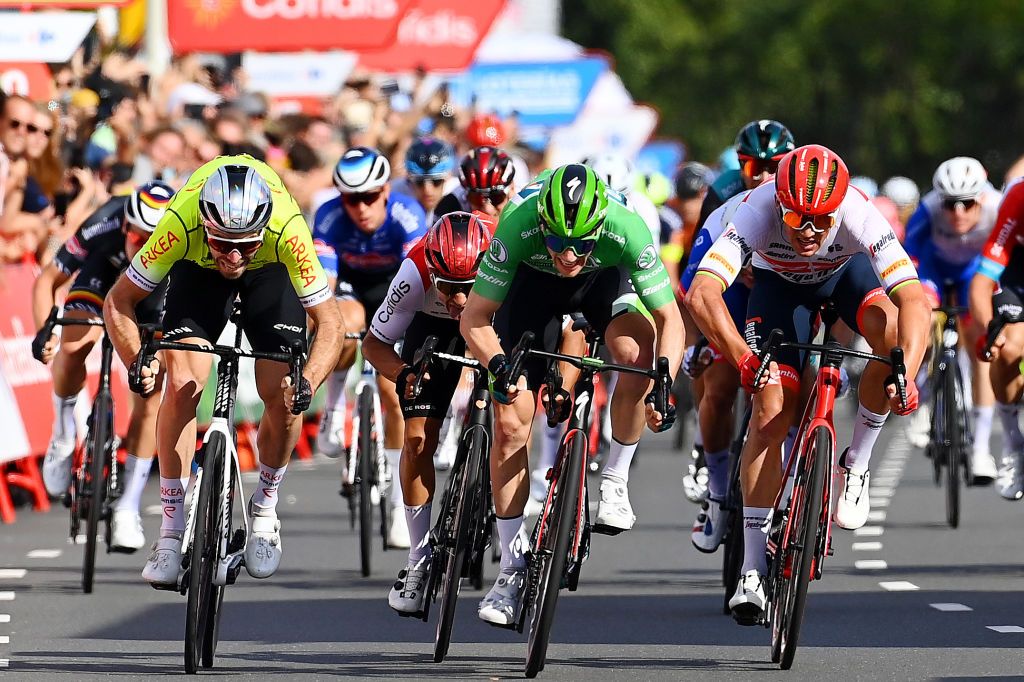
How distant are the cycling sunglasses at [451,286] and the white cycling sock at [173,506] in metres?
1.34

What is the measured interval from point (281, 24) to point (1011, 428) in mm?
10435

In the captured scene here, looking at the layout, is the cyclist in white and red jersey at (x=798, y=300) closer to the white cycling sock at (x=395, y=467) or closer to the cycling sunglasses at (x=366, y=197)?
the white cycling sock at (x=395, y=467)

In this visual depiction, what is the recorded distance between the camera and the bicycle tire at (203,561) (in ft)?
28.0

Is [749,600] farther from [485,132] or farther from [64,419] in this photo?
[485,132]

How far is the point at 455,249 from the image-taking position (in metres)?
9.37

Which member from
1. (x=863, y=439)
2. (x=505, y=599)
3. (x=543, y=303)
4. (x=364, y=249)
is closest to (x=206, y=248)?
(x=543, y=303)

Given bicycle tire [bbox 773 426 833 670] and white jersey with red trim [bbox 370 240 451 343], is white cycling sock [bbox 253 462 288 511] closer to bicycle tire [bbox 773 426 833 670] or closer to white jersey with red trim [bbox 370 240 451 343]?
white jersey with red trim [bbox 370 240 451 343]

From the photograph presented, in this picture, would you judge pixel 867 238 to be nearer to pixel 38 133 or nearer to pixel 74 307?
pixel 74 307

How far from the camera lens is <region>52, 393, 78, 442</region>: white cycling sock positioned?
40.7 ft

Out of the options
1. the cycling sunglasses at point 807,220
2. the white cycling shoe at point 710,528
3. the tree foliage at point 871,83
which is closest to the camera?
the cycling sunglasses at point 807,220

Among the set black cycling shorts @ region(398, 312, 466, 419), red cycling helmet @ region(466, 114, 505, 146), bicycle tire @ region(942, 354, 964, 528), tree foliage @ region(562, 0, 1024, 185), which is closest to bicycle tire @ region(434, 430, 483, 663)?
black cycling shorts @ region(398, 312, 466, 419)

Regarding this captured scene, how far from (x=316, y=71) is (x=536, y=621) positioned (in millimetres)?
14673

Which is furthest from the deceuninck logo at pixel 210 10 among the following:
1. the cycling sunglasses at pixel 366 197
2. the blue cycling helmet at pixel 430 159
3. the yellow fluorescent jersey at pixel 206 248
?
the yellow fluorescent jersey at pixel 206 248

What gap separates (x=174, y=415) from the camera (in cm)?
925
